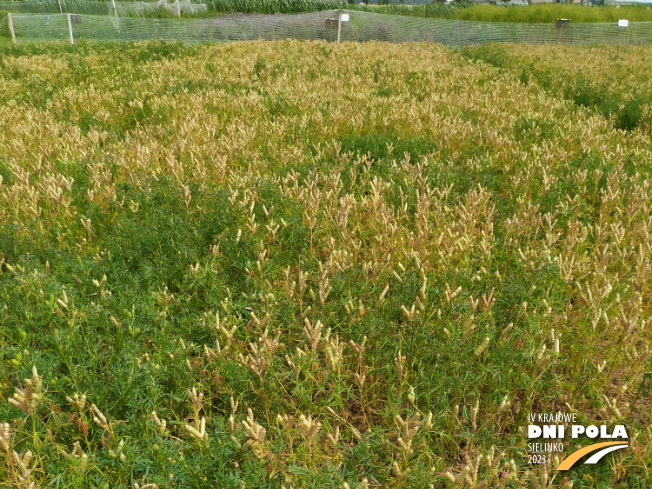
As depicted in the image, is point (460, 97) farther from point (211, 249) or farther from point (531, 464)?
point (531, 464)

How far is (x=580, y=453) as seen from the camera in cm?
185

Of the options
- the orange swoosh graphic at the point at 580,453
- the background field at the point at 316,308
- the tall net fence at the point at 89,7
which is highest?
the tall net fence at the point at 89,7

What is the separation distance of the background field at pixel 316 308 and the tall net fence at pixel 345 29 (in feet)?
60.0

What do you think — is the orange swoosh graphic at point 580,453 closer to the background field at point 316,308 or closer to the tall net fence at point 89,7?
the background field at point 316,308

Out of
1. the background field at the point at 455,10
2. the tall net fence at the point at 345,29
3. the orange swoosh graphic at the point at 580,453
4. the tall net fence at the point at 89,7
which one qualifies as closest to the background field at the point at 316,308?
the orange swoosh graphic at the point at 580,453

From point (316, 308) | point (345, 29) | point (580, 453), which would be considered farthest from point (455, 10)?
point (580, 453)

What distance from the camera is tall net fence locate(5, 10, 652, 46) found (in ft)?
68.1

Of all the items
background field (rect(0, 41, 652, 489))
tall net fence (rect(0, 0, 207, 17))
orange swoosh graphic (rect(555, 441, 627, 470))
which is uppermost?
tall net fence (rect(0, 0, 207, 17))

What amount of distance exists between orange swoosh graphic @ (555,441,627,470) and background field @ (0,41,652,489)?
39 mm

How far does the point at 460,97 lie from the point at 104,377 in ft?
25.3

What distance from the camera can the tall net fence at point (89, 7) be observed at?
27250mm

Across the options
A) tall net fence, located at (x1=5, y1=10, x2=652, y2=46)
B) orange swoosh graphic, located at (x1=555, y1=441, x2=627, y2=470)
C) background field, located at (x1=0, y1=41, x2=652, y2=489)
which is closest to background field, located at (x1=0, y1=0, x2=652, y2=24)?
tall net fence, located at (x1=5, y1=10, x2=652, y2=46)

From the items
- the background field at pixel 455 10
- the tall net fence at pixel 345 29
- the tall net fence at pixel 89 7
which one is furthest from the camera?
the background field at pixel 455 10

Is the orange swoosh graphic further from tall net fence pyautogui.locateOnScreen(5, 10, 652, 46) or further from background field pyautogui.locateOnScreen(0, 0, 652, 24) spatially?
background field pyautogui.locateOnScreen(0, 0, 652, 24)
